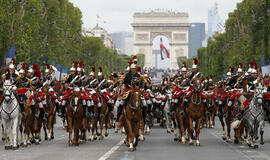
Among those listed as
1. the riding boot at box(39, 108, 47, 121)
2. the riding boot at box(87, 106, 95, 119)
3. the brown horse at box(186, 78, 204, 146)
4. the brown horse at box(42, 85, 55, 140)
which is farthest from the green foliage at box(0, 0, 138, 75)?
the brown horse at box(186, 78, 204, 146)

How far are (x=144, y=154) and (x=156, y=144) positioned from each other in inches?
154

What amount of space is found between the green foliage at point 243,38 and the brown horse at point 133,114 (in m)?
39.4

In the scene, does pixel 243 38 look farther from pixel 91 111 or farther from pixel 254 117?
pixel 254 117

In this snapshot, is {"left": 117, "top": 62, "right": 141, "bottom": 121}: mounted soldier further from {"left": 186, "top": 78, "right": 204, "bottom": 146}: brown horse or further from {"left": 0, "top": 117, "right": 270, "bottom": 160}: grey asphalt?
{"left": 186, "top": 78, "right": 204, "bottom": 146}: brown horse

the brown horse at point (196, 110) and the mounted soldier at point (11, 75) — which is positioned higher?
the mounted soldier at point (11, 75)

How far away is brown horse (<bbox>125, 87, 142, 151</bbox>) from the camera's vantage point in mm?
20562

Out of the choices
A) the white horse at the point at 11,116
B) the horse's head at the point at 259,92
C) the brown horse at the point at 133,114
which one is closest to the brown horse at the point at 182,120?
the brown horse at the point at 133,114

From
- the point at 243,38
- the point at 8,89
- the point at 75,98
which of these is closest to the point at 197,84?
the point at 75,98

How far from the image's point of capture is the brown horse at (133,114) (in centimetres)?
2056

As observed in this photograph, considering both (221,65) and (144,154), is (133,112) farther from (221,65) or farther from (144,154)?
(221,65)

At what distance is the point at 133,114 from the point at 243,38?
56.8m

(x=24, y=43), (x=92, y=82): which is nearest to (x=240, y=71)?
(x=92, y=82)

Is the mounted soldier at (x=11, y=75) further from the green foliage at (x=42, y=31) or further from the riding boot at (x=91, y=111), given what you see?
the green foliage at (x=42, y=31)

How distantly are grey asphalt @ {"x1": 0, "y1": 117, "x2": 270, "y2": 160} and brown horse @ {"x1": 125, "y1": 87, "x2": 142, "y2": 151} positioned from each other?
46 centimetres
